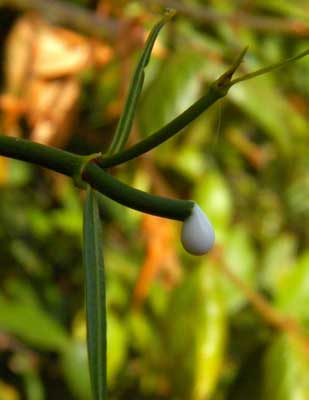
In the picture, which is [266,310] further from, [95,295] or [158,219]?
[95,295]

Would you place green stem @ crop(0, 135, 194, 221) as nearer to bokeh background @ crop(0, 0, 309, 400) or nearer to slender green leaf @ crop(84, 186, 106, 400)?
slender green leaf @ crop(84, 186, 106, 400)

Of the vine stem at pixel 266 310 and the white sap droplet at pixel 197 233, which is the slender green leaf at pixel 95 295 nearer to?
the white sap droplet at pixel 197 233

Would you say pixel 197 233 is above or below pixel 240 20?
below

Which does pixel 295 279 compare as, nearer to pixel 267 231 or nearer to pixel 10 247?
pixel 267 231

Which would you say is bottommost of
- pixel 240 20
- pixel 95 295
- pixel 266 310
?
pixel 95 295

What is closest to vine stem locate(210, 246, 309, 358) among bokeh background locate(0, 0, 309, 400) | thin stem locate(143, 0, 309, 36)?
bokeh background locate(0, 0, 309, 400)

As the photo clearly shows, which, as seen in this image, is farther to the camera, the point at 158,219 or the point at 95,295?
the point at 158,219

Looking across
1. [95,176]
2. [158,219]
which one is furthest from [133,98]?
[158,219]
